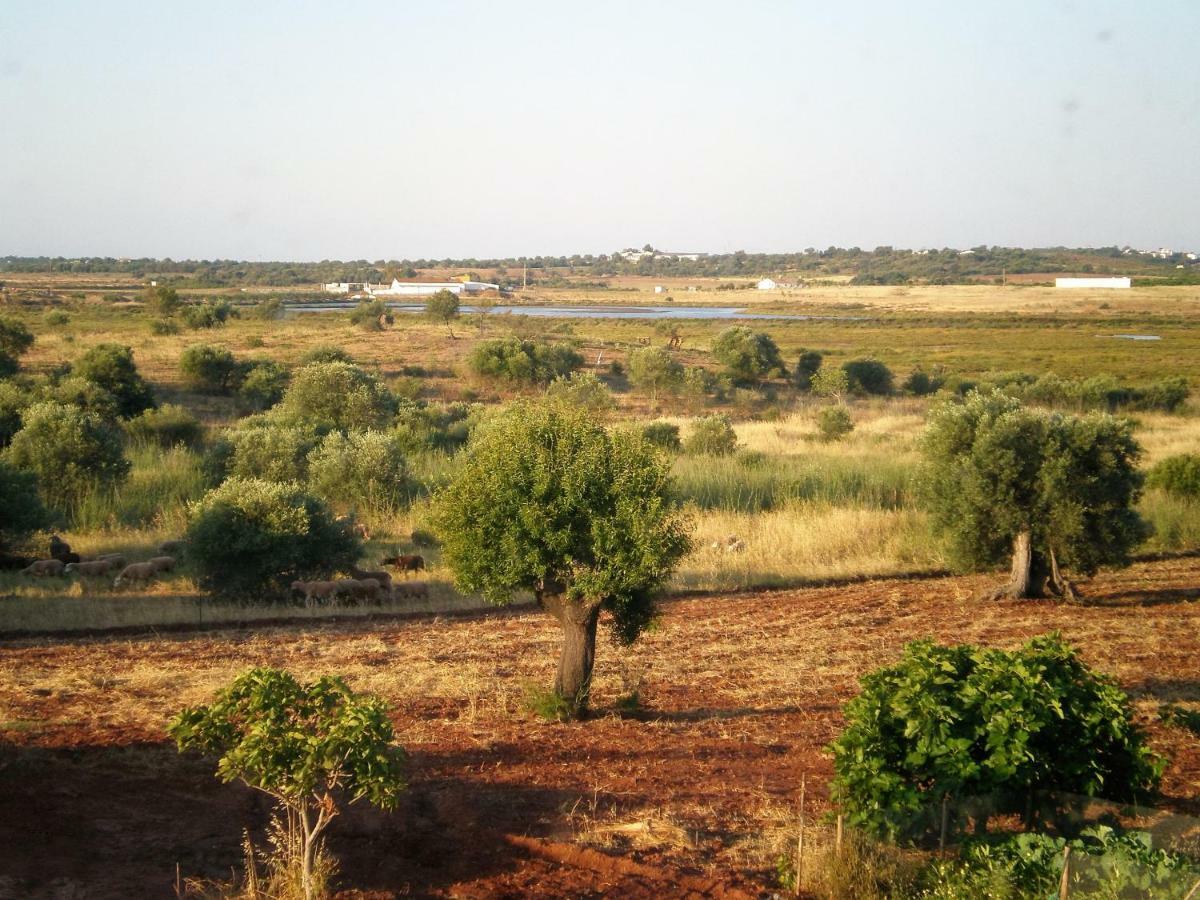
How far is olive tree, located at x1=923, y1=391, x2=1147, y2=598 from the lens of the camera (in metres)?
14.3

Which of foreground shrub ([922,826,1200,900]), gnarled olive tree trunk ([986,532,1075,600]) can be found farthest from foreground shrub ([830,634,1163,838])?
gnarled olive tree trunk ([986,532,1075,600])

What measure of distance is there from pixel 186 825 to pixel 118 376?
3260 cm

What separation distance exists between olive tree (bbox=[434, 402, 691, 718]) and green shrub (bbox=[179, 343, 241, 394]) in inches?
1413

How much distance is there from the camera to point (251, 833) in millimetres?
6242

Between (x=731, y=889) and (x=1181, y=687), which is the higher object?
(x=731, y=889)

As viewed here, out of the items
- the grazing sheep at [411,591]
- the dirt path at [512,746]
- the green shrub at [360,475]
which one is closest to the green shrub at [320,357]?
the green shrub at [360,475]

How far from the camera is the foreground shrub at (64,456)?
69.5ft

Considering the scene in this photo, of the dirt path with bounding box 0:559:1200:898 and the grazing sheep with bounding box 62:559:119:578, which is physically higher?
the dirt path with bounding box 0:559:1200:898

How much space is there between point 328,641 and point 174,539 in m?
8.36

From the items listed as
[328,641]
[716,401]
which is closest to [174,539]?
[328,641]

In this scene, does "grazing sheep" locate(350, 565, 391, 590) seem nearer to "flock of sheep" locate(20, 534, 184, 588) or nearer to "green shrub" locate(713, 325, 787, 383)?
"flock of sheep" locate(20, 534, 184, 588)

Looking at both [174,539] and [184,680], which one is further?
[174,539]

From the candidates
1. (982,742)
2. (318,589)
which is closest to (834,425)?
(318,589)

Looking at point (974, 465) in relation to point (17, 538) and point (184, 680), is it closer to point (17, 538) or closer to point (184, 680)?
point (184, 680)
